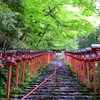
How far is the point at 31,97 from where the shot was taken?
6.64 metres

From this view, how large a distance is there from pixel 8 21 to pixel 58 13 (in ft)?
19.7

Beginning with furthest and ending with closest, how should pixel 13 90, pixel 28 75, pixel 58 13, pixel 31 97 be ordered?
pixel 58 13 < pixel 28 75 < pixel 13 90 < pixel 31 97

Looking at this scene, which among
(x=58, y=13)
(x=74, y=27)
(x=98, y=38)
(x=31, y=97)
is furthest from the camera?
(x=98, y=38)

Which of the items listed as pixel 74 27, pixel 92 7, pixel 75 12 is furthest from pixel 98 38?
pixel 92 7

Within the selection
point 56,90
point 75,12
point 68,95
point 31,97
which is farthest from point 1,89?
point 75,12

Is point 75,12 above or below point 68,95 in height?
above

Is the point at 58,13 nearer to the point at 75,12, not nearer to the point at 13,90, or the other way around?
the point at 75,12

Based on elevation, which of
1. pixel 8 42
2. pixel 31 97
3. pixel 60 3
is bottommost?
pixel 31 97

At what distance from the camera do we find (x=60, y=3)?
1041 cm

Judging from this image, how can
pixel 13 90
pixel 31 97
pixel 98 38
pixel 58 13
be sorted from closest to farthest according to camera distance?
pixel 31 97, pixel 13 90, pixel 58 13, pixel 98 38

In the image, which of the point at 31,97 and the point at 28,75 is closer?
the point at 31,97

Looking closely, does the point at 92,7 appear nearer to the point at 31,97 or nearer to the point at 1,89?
the point at 31,97

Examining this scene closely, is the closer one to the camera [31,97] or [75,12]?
[31,97]

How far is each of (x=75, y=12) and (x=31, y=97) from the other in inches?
331
